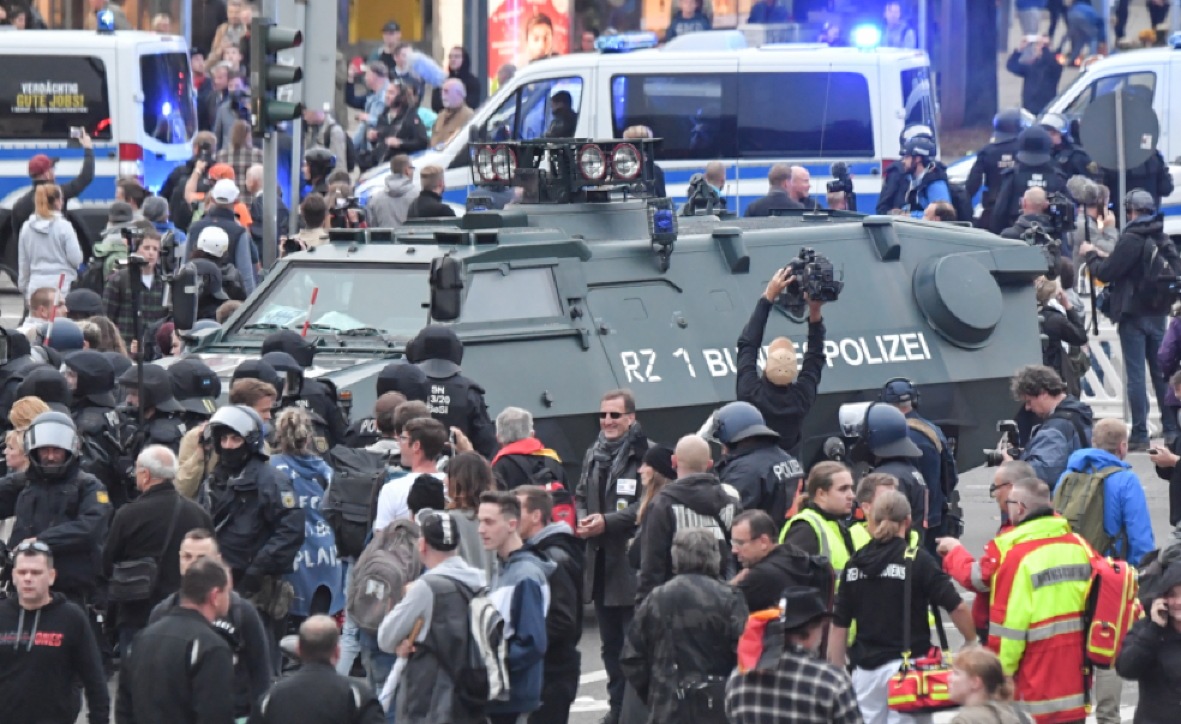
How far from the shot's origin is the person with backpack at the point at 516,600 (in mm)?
9836

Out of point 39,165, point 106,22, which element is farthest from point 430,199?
point 106,22

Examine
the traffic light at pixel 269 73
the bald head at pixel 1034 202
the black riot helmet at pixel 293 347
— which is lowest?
the black riot helmet at pixel 293 347

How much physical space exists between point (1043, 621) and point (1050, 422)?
12.2 ft

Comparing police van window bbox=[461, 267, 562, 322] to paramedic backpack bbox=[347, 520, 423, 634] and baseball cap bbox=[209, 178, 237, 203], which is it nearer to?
paramedic backpack bbox=[347, 520, 423, 634]

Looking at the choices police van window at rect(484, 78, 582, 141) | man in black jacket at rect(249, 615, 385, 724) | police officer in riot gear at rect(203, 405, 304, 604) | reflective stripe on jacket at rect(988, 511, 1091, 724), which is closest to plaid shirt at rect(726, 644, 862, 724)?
man in black jacket at rect(249, 615, 385, 724)

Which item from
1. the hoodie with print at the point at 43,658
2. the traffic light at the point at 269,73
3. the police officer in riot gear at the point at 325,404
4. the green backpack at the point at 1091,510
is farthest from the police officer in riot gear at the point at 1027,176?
the hoodie with print at the point at 43,658

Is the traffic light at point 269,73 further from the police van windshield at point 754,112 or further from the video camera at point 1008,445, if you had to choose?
the police van windshield at point 754,112

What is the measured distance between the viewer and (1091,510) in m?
11.7

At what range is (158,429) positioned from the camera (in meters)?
13.2

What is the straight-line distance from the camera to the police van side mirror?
1407 cm

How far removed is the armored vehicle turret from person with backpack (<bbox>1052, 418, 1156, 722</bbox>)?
3.57 m

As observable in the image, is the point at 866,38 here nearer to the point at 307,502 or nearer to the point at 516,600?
the point at 307,502

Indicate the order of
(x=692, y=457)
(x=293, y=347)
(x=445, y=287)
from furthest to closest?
(x=293, y=347) < (x=445, y=287) < (x=692, y=457)

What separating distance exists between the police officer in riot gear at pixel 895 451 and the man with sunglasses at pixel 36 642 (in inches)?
155
